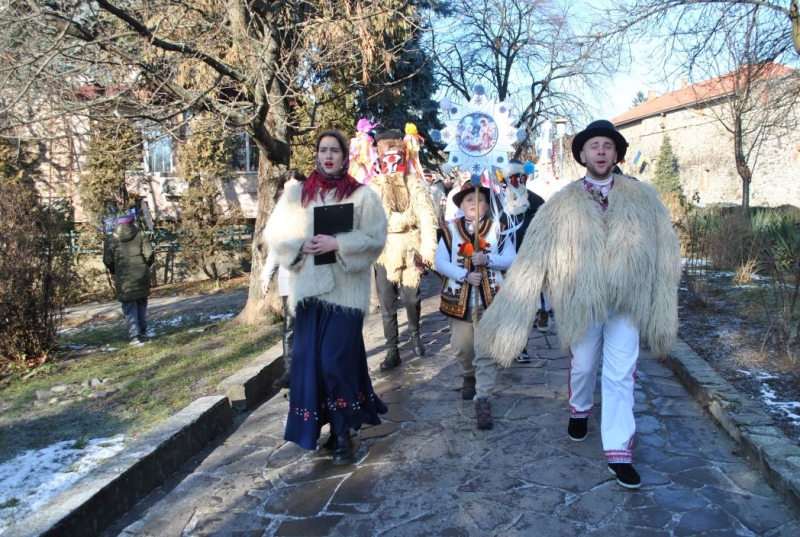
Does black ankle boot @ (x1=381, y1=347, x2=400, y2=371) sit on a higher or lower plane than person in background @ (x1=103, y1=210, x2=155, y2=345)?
lower

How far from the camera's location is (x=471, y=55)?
26500mm

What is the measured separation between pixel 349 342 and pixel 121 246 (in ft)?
19.1

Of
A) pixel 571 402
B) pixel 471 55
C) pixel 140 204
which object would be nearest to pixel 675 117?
pixel 471 55

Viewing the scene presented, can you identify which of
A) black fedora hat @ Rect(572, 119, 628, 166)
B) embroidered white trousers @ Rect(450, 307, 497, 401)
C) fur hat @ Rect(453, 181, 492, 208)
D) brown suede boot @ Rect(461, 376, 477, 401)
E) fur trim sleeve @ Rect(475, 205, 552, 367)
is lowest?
brown suede boot @ Rect(461, 376, 477, 401)

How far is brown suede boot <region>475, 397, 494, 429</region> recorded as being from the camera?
15.1 ft

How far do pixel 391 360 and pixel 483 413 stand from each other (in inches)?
77.0

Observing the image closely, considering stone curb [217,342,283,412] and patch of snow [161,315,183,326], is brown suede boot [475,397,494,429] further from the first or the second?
patch of snow [161,315,183,326]

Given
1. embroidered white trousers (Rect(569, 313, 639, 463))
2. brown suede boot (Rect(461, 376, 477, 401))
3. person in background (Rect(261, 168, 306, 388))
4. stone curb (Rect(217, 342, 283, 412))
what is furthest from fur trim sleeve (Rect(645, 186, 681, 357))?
stone curb (Rect(217, 342, 283, 412))

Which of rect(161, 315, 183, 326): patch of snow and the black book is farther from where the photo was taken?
rect(161, 315, 183, 326): patch of snow

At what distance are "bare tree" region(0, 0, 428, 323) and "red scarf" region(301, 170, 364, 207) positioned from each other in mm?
3240

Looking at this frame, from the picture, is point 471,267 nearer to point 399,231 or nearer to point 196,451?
point 399,231

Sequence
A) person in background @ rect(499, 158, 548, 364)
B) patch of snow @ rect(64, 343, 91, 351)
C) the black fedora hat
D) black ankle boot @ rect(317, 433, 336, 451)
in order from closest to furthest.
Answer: the black fedora hat < black ankle boot @ rect(317, 433, 336, 451) < person in background @ rect(499, 158, 548, 364) < patch of snow @ rect(64, 343, 91, 351)

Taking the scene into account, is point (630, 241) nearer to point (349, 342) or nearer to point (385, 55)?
point (349, 342)

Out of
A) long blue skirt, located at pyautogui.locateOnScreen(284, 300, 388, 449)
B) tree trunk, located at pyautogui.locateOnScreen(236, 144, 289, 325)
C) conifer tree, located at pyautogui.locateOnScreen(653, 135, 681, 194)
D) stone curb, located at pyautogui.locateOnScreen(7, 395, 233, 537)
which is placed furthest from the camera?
conifer tree, located at pyautogui.locateOnScreen(653, 135, 681, 194)
